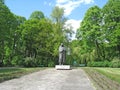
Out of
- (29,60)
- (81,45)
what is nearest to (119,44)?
(81,45)

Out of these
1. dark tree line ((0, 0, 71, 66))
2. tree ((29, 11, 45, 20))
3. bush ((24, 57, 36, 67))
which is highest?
tree ((29, 11, 45, 20))

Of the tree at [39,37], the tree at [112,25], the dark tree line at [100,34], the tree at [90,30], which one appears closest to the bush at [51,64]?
the tree at [39,37]

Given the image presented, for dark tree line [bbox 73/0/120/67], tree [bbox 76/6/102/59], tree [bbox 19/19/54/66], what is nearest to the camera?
dark tree line [bbox 73/0/120/67]

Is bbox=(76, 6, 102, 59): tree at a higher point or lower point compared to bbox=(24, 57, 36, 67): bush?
higher

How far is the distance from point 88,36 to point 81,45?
3.75 m

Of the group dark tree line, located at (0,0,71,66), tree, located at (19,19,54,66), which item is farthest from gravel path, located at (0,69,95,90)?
tree, located at (19,19,54,66)

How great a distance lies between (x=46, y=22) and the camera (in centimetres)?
5456

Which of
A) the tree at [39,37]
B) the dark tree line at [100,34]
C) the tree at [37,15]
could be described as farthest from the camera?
the tree at [37,15]

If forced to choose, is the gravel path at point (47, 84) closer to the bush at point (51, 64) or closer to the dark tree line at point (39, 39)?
the bush at point (51, 64)

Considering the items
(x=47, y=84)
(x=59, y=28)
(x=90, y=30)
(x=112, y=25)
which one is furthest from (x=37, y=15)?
(x=47, y=84)

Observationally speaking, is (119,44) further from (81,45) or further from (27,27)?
(27,27)

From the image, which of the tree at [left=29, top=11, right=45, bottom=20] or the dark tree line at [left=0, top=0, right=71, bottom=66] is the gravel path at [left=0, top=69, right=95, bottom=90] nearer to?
the dark tree line at [left=0, top=0, right=71, bottom=66]

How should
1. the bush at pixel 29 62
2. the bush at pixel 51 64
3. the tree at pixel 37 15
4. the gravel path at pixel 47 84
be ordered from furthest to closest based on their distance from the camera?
the tree at pixel 37 15, the bush at pixel 51 64, the bush at pixel 29 62, the gravel path at pixel 47 84

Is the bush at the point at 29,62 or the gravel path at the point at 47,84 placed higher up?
the bush at the point at 29,62
